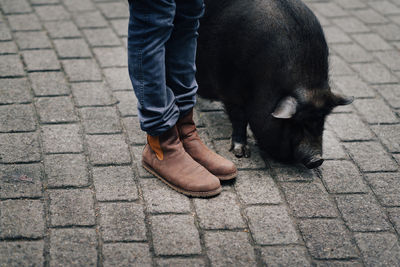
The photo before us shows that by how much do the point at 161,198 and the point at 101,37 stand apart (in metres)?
2.50

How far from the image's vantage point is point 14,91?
157 inches

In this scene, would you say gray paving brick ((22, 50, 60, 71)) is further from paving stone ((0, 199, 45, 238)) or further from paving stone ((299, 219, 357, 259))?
paving stone ((299, 219, 357, 259))

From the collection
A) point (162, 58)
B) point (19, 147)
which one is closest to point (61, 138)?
point (19, 147)

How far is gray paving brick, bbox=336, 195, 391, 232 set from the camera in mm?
2912

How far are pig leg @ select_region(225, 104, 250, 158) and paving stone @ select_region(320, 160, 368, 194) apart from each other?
0.55 meters

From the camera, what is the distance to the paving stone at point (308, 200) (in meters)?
2.99

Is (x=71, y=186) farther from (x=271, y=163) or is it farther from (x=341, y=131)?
(x=341, y=131)

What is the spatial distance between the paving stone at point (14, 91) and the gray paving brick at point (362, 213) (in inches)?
96.4

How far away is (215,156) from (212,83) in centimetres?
61

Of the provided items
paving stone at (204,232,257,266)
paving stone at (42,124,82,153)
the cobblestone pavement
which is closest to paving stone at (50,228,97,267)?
the cobblestone pavement

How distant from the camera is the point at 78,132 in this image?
3588 mm

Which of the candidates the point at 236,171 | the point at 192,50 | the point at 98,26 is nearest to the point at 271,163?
the point at 236,171

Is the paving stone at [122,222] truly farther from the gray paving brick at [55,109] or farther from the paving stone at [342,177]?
the paving stone at [342,177]

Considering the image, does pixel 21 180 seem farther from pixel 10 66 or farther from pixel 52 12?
pixel 52 12
